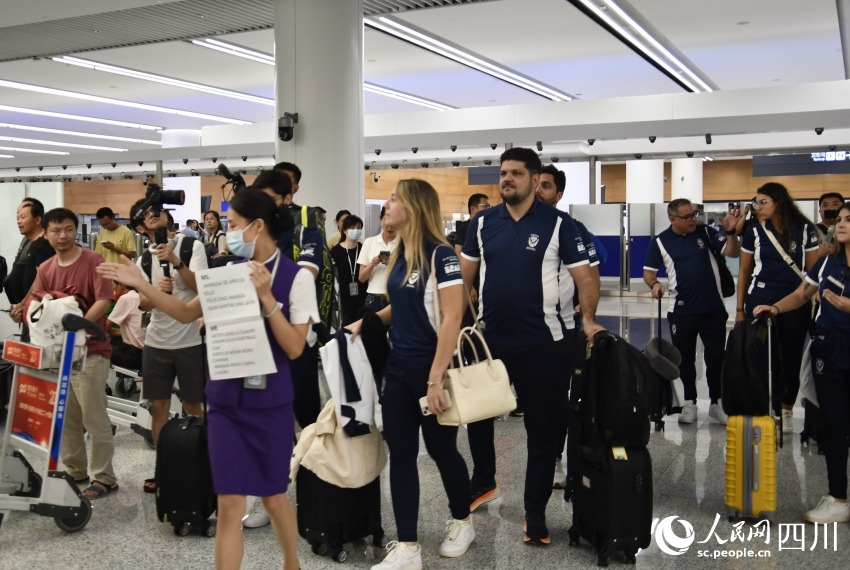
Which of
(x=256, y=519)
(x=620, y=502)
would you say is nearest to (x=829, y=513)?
(x=620, y=502)

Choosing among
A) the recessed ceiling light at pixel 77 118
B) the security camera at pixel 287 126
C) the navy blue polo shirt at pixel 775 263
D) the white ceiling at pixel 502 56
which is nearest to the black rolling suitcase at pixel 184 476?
the navy blue polo shirt at pixel 775 263

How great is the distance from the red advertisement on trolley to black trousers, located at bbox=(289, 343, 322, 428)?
1110 millimetres

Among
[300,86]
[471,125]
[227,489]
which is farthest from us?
[471,125]

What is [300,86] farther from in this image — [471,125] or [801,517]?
[471,125]

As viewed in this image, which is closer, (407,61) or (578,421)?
(578,421)

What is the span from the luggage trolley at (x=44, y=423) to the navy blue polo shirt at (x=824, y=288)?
3.54 m

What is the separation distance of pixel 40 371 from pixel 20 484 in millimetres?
650

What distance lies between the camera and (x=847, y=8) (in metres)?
9.74

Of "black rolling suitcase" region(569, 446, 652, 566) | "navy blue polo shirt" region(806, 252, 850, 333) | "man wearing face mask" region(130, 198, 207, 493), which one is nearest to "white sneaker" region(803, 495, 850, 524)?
"navy blue polo shirt" region(806, 252, 850, 333)

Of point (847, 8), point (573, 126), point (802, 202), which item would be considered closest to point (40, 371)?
point (847, 8)

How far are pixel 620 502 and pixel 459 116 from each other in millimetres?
12502

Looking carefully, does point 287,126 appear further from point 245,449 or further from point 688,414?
point 245,449

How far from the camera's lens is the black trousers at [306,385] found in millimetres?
4184

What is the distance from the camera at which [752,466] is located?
4.17 meters
